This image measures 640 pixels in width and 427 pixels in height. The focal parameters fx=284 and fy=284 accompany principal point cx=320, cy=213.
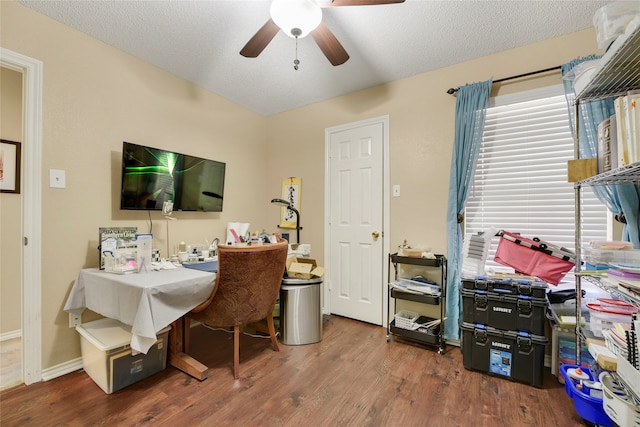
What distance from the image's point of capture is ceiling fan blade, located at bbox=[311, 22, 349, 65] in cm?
178

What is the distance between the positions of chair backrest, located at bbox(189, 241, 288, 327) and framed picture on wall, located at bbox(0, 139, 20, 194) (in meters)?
2.20

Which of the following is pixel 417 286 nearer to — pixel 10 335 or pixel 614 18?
pixel 614 18

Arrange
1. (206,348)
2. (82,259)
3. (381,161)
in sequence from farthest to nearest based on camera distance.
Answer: (381,161) < (206,348) < (82,259)

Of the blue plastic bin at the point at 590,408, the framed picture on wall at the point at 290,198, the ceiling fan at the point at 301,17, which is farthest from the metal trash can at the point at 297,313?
the ceiling fan at the point at 301,17

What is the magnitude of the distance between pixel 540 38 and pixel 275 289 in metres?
2.89

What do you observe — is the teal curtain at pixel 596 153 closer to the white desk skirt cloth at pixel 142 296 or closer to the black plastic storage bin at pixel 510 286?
the black plastic storage bin at pixel 510 286

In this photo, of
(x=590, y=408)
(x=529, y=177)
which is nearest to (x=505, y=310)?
(x=590, y=408)

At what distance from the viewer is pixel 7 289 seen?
101 inches

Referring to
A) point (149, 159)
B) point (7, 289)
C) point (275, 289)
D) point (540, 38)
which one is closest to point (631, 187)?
point (540, 38)

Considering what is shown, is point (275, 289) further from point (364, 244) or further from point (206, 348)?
point (364, 244)

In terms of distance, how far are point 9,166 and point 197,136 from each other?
1630 mm

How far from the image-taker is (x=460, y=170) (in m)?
2.49

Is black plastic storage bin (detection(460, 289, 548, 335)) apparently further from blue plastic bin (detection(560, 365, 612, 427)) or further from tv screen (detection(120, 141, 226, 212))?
tv screen (detection(120, 141, 226, 212))

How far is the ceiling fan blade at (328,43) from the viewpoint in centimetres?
178
